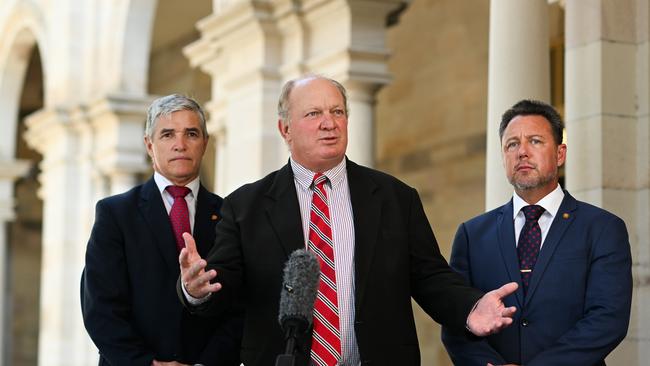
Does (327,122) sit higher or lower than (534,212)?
higher

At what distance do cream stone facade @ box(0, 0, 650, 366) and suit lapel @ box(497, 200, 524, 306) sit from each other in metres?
1.68

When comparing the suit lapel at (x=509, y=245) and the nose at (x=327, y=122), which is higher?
the nose at (x=327, y=122)

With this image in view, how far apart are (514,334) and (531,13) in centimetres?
266

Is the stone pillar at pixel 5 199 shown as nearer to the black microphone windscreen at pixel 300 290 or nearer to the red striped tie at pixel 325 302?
the red striped tie at pixel 325 302

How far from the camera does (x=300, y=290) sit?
308 cm

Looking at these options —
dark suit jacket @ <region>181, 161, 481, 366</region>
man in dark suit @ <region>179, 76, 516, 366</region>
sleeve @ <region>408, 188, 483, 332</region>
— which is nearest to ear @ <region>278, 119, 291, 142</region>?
man in dark suit @ <region>179, 76, 516, 366</region>

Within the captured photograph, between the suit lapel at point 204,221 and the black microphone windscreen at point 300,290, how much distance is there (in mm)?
1069

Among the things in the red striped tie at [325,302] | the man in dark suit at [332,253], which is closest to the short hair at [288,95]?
the man in dark suit at [332,253]

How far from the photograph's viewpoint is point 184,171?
13.5 feet

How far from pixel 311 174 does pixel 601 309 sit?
36.6 inches

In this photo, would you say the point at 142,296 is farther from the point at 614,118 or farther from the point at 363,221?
the point at 614,118

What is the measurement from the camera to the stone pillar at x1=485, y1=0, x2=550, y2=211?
18.9ft

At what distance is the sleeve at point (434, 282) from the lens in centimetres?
348

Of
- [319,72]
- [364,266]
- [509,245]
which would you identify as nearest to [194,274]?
[364,266]
